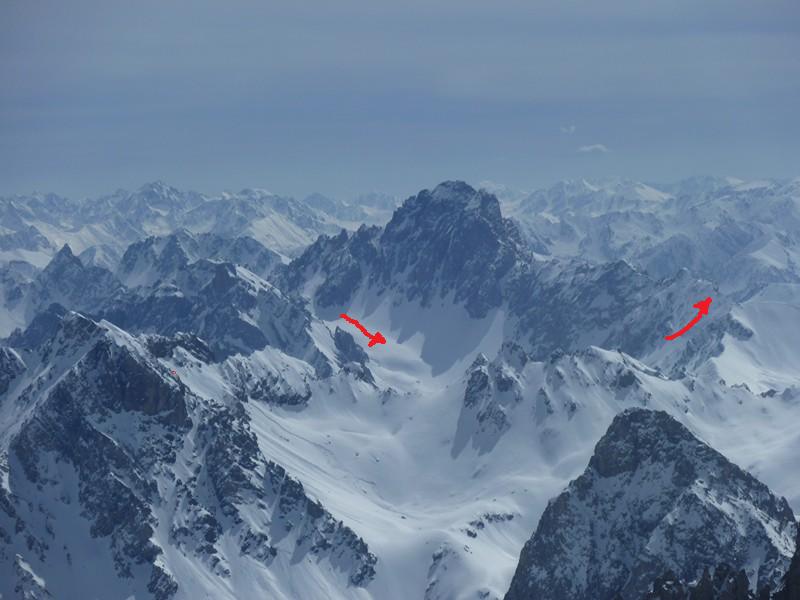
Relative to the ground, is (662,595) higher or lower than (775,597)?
lower

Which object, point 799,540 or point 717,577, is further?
point 717,577

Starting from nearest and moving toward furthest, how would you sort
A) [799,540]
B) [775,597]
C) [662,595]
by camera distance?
[775,597]
[799,540]
[662,595]

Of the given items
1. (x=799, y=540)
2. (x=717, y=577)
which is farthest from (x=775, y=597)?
(x=717, y=577)

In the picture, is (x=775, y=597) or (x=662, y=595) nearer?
(x=775, y=597)

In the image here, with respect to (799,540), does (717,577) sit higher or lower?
lower

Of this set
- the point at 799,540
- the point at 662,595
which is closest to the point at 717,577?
the point at 662,595

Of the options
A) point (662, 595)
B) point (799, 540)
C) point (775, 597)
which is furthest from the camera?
point (662, 595)

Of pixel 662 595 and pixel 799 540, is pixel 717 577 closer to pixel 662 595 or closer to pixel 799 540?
pixel 662 595

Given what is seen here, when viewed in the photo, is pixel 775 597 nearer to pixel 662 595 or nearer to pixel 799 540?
pixel 799 540
